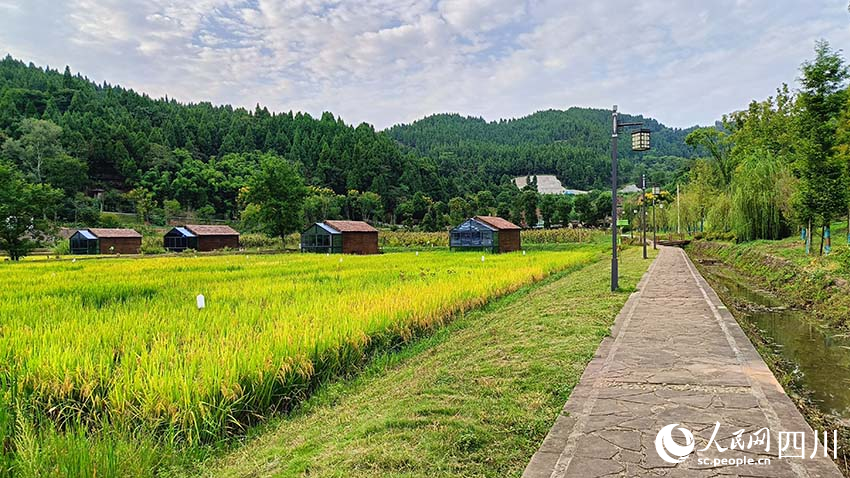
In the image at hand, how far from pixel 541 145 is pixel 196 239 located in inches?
4321

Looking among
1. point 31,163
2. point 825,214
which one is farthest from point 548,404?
point 31,163

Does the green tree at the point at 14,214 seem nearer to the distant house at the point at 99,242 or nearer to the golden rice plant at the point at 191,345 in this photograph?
the distant house at the point at 99,242

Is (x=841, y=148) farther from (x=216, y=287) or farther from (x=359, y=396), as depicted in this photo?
(x=216, y=287)

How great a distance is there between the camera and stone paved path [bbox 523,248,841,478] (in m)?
3.08

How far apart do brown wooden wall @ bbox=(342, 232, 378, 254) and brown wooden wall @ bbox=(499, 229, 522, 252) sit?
1093 cm

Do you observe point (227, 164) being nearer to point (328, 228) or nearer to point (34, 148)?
point (34, 148)

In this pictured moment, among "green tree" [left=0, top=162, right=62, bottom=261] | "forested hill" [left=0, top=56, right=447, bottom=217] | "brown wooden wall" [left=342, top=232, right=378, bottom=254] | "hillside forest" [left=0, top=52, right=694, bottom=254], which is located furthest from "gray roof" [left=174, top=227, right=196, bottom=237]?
"forested hill" [left=0, top=56, right=447, bottom=217]

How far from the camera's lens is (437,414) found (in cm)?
405

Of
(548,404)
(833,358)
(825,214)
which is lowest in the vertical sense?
(833,358)

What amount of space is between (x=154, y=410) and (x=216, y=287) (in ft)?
27.6

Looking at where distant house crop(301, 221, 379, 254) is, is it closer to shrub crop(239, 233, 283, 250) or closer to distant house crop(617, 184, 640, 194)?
shrub crop(239, 233, 283, 250)

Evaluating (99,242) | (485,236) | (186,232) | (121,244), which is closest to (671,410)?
(485,236)

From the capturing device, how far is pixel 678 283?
13891 mm

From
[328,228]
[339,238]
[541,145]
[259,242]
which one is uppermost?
[541,145]
